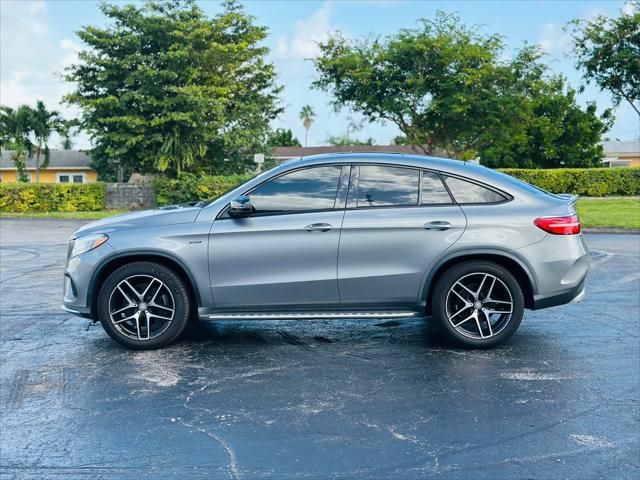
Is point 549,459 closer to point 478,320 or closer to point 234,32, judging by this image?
point 478,320

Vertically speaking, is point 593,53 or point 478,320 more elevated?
point 593,53

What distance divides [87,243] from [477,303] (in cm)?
354

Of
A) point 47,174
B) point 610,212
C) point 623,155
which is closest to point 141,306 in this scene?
point 610,212

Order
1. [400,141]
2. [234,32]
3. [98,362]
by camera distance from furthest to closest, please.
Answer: [400,141]
[234,32]
[98,362]

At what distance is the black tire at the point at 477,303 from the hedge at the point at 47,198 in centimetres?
2789

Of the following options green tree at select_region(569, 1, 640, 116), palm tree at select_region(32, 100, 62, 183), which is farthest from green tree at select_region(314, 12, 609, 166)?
palm tree at select_region(32, 100, 62, 183)

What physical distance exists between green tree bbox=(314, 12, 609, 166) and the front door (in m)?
25.4

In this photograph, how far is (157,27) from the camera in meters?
32.2

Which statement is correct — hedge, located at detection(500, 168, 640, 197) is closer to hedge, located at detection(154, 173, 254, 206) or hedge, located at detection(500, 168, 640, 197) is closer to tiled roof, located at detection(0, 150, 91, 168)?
hedge, located at detection(154, 173, 254, 206)

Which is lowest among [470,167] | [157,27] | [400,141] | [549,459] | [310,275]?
[549,459]

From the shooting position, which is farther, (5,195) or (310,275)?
(5,195)

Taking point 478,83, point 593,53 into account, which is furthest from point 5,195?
point 593,53

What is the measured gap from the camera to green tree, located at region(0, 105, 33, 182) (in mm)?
45875

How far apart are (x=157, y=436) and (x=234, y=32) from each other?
33236mm
